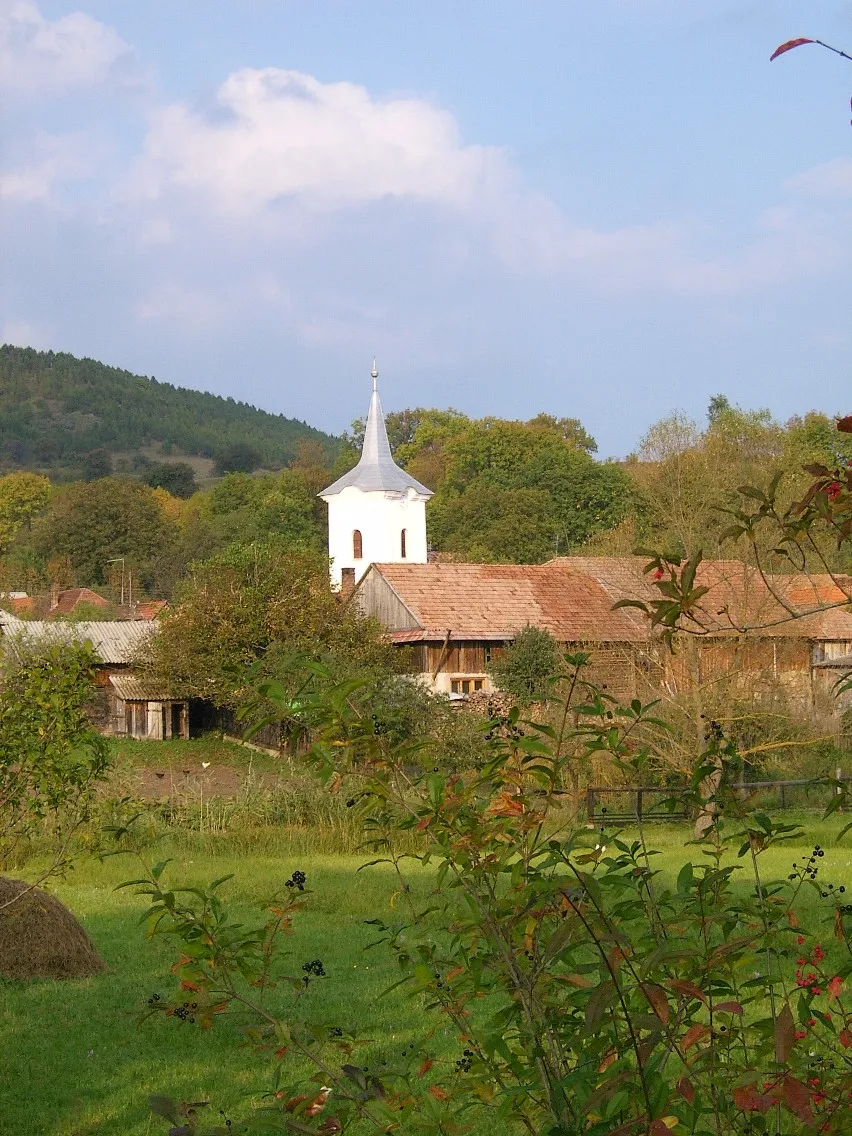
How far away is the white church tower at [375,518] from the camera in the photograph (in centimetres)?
5969

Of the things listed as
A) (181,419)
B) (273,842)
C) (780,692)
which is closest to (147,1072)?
(273,842)

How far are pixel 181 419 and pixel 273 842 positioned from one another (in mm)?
169036

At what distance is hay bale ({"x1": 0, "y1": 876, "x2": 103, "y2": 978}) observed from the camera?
981 centimetres

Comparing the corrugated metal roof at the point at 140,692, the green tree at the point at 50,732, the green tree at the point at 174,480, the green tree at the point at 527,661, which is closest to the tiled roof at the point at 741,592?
the green tree at the point at 527,661

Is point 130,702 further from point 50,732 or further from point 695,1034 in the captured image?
point 695,1034

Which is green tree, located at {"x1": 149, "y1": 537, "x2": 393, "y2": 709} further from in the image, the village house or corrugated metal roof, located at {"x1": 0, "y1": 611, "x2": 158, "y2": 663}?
corrugated metal roof, located at {"x1": 0, "y1": 611, "x2": 158, "y2": 663}

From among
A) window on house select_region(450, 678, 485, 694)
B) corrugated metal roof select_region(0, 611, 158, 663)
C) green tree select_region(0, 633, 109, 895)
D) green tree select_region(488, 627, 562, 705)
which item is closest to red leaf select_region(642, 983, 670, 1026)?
green tree select_region(0, 633, 109, 895)

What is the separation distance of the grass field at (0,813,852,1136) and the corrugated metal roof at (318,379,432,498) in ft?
151

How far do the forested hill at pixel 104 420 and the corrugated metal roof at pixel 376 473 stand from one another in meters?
95.2

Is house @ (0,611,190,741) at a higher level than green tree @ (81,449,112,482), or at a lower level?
lower

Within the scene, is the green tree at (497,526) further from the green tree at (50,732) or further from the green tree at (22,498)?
the green tree at (50,732)

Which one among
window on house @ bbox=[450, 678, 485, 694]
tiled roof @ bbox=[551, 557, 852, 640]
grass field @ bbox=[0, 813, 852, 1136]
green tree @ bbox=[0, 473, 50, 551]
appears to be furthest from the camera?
green tree @ bbox=[0, 473, 50, 551]

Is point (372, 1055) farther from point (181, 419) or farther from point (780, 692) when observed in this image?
point (181, 419)

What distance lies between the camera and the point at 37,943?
9.97m
